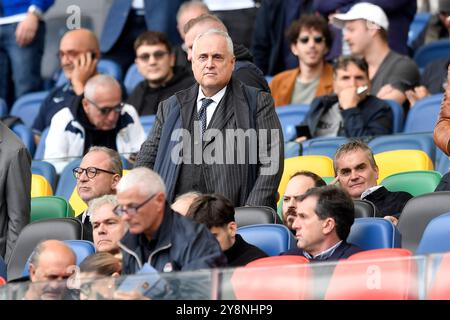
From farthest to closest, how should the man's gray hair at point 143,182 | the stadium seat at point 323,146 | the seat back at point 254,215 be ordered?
the stadium seat at point 323,146
the seat back at point 254,215
the man's gray hair at point 143,182

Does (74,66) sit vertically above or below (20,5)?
below

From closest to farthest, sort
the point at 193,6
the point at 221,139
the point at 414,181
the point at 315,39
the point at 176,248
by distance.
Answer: the point at 176,248 < the point at 221,139 < the point at 414,181 < the point at 315,39 < the point at 193,6

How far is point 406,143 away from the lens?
9727mm

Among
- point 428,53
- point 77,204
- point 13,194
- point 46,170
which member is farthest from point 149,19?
point 13,194

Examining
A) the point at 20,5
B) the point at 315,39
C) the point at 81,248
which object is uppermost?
the point at 20,5

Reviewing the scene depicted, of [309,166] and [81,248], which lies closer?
[81,248]

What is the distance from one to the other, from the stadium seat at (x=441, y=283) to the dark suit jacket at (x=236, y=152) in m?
2.17

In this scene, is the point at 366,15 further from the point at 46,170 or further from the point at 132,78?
the point at 46,170

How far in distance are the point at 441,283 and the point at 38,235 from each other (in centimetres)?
295

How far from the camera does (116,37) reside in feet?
43.2

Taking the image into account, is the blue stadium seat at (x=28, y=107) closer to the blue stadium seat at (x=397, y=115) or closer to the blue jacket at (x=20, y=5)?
the blue jacket at (x=20, y=5)

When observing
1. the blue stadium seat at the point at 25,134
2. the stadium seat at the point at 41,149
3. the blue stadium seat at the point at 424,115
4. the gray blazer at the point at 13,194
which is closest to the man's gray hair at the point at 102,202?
the gray blazer at the point at 13,194

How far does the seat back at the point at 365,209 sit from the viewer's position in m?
7.64

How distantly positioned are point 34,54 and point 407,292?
7.82 meters
